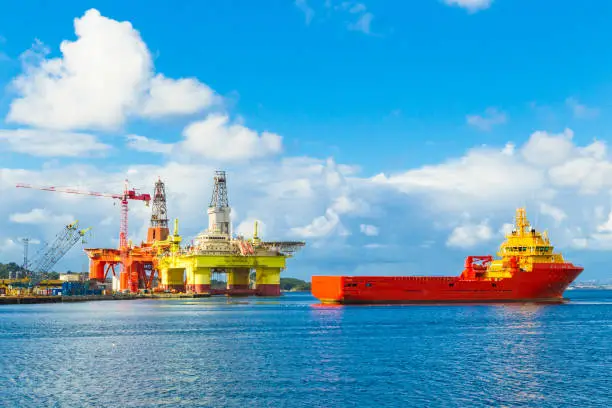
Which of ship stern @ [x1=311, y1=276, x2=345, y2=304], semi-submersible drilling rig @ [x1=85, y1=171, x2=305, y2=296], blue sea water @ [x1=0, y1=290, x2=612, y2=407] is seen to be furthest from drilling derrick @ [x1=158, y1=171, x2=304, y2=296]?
blue sea water @ [x1=0, y1=290, x2=612, y2=407]

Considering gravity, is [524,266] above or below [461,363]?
above

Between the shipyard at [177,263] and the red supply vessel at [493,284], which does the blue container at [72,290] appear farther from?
the red supply vessel at [493,284]

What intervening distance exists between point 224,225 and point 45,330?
7746 cm

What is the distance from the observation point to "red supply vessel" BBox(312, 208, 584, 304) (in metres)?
91.4

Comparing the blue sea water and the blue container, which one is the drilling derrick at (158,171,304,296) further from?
the blue sea water

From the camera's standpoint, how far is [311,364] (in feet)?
143

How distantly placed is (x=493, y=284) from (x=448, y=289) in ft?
19.8

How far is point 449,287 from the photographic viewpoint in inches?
3647

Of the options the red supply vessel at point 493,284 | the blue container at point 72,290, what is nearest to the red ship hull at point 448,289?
the red supply vessel at point 493,284

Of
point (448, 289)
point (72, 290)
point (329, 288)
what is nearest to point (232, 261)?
point (72, 290)

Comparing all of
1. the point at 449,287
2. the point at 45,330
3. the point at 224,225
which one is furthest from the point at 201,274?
the point at 45,330

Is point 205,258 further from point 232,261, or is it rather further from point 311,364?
point 311,364

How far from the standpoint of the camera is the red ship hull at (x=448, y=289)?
9156 cm

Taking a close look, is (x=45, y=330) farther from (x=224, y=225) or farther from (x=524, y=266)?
(x=224, y=225)
